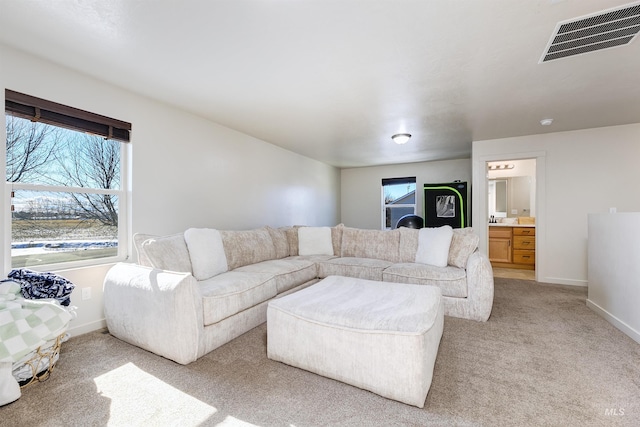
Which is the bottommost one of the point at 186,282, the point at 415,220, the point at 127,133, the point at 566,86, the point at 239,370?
the point at 239,370

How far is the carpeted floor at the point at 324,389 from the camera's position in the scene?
4.74 feet

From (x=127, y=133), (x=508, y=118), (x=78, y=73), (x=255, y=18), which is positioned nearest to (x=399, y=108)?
(x=508, y=118)

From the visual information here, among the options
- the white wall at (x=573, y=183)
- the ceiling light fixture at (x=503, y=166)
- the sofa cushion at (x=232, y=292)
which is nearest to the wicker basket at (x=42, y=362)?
the sofa cushion at (x=232, y=292)

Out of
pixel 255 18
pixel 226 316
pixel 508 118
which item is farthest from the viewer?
pixel 508 118

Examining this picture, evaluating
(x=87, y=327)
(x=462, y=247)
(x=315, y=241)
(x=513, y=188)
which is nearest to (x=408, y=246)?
(x=462, y=247)

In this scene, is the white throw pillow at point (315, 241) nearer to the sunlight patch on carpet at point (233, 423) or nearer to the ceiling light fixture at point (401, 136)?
the ceiling light fixture at point (401, 136)

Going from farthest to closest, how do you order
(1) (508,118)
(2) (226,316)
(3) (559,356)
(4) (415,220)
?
1. (4) (415,220)
2. (1) (508,118)
3. (2) (226,316)
4. (3) (559,356)

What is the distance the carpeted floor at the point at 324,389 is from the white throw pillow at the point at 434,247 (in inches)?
40.8

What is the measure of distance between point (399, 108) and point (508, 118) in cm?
151

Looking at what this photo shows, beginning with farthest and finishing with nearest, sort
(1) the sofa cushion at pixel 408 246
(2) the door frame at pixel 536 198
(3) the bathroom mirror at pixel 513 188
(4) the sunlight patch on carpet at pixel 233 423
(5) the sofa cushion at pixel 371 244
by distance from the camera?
(3) the bathroom mirror at pixel 513 188, (2) the door frame at pixel 536 198, (5) the sofa cushion at pixel 371 244, (1) the sofa cushion at pixel 408 246, (4) the sunlight patch on carpet at pixel 233 423

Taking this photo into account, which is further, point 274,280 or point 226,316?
point 274,280

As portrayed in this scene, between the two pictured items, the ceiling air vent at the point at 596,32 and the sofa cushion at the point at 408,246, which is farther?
the sofa cushion at the point at 408,246

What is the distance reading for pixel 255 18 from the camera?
175 centimetres

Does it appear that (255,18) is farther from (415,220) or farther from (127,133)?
(415,220)
